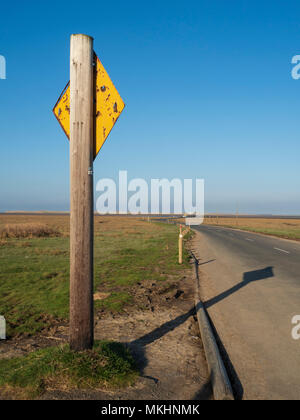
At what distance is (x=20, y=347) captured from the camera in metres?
4.94

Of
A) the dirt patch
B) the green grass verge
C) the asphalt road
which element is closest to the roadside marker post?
the green grass verge

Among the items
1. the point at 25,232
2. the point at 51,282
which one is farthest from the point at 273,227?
the point at 51,282

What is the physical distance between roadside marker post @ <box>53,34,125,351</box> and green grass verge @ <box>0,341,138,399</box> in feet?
0.66

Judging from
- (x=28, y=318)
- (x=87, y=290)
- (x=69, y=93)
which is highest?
(x=69, y=93)

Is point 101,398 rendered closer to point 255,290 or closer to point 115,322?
point 115,322

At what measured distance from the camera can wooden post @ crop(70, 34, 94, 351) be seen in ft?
12.5

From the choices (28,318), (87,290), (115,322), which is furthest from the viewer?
(28,318)

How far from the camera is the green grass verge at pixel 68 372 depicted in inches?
135

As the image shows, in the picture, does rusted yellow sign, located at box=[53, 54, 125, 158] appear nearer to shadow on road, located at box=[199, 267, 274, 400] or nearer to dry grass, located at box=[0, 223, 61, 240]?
shadow on road, located at box=[199, 267, 274, 400]

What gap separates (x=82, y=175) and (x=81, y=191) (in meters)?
0.18

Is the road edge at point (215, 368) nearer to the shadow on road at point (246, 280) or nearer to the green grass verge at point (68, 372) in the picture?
the green grass verge at point (68, 372)

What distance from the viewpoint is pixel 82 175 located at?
382 cm
